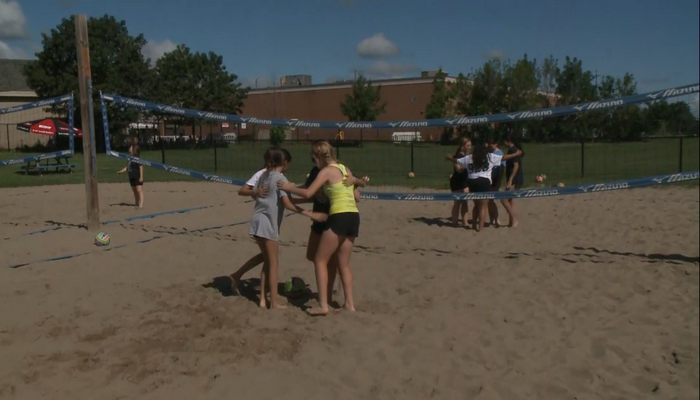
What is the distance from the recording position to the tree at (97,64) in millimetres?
41031

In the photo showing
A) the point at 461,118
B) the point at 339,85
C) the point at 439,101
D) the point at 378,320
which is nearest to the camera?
the point at 378,320

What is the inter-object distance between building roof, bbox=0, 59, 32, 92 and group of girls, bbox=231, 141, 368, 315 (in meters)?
50.5

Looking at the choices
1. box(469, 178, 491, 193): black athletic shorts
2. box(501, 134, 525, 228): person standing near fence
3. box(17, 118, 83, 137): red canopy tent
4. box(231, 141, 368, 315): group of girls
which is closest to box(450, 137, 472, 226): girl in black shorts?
box(469, 178, 491, 193): black athletic shorts

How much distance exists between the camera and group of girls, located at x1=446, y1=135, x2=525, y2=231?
10.3 m

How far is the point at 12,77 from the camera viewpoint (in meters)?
52.6

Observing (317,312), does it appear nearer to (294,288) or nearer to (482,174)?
(294,288)

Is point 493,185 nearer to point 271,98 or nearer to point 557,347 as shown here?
point 557,347

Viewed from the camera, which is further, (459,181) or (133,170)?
(133,170)

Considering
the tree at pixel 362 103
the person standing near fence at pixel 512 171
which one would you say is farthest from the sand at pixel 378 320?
the tree at pixel 362 103

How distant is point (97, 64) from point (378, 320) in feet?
131

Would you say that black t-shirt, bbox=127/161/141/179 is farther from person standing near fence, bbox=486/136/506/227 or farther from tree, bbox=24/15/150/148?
tree, bbox=24/15/150/148

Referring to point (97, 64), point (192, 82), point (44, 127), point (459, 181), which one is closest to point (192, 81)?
point (192, 82)

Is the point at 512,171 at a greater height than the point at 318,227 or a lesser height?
greater

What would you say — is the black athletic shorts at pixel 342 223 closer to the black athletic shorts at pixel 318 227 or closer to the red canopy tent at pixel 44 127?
the black athletic shorts at pixel 318 227
